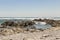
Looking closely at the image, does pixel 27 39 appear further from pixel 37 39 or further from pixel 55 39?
pixel 55 39

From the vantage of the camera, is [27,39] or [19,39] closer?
[27,39]

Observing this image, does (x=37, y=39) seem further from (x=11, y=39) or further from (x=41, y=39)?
(x=11, y=39)

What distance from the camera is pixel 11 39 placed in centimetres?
762

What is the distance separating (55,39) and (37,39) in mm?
829

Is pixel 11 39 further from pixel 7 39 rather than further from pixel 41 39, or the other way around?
pixel 41 39

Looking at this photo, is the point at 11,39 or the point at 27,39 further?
the point at 11,39

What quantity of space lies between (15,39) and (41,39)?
1.22 metres

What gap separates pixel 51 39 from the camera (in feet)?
24.0

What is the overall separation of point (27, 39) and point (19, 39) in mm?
676

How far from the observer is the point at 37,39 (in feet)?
24.7

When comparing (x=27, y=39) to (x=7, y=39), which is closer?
(x=27, y=39)

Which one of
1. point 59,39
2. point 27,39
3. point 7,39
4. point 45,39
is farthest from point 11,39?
point 59,39

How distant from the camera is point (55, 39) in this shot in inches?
286

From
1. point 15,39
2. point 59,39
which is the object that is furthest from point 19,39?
point 59,39
